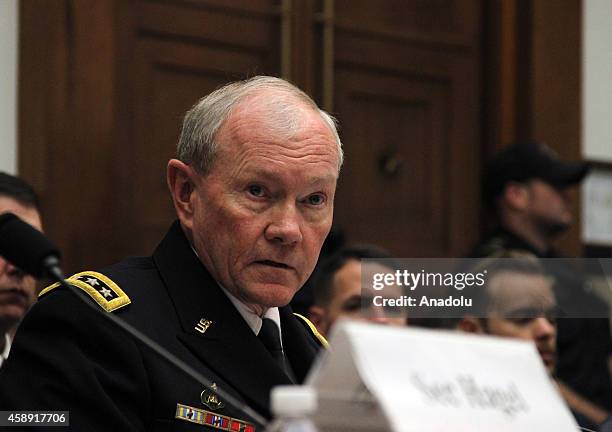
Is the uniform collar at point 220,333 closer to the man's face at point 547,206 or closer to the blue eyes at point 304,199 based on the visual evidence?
the blue eyes at point 304,199

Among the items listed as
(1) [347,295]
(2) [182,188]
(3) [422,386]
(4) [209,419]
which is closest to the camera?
(3) [422,386]

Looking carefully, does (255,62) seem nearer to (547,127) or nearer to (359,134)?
(359,134)

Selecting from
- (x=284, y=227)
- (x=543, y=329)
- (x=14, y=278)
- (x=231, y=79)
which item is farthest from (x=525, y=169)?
(x=284, y=227)

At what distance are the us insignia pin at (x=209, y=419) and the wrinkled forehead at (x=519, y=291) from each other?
0.76 meters

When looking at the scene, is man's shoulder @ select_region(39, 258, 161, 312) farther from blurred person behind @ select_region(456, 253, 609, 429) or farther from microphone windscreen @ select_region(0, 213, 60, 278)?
blurred person behind @ select_region(456, 253, 609, 429)

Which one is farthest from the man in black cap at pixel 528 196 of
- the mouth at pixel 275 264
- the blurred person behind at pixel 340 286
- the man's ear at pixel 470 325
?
the mouth at pixel 275 264

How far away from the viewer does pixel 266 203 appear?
229cm

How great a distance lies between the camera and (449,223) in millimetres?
5105

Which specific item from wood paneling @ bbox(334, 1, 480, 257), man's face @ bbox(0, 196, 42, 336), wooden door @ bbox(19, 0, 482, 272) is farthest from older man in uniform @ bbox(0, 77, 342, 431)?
wood paneling @ bbox(334, 1, 480, 257)

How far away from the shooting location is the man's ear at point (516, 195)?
461 cm

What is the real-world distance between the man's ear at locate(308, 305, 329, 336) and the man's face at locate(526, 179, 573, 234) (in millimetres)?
1223

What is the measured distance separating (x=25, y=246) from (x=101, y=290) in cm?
37

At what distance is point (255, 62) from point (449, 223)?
3.38ft

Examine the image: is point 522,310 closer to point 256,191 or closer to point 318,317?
point 318,317
